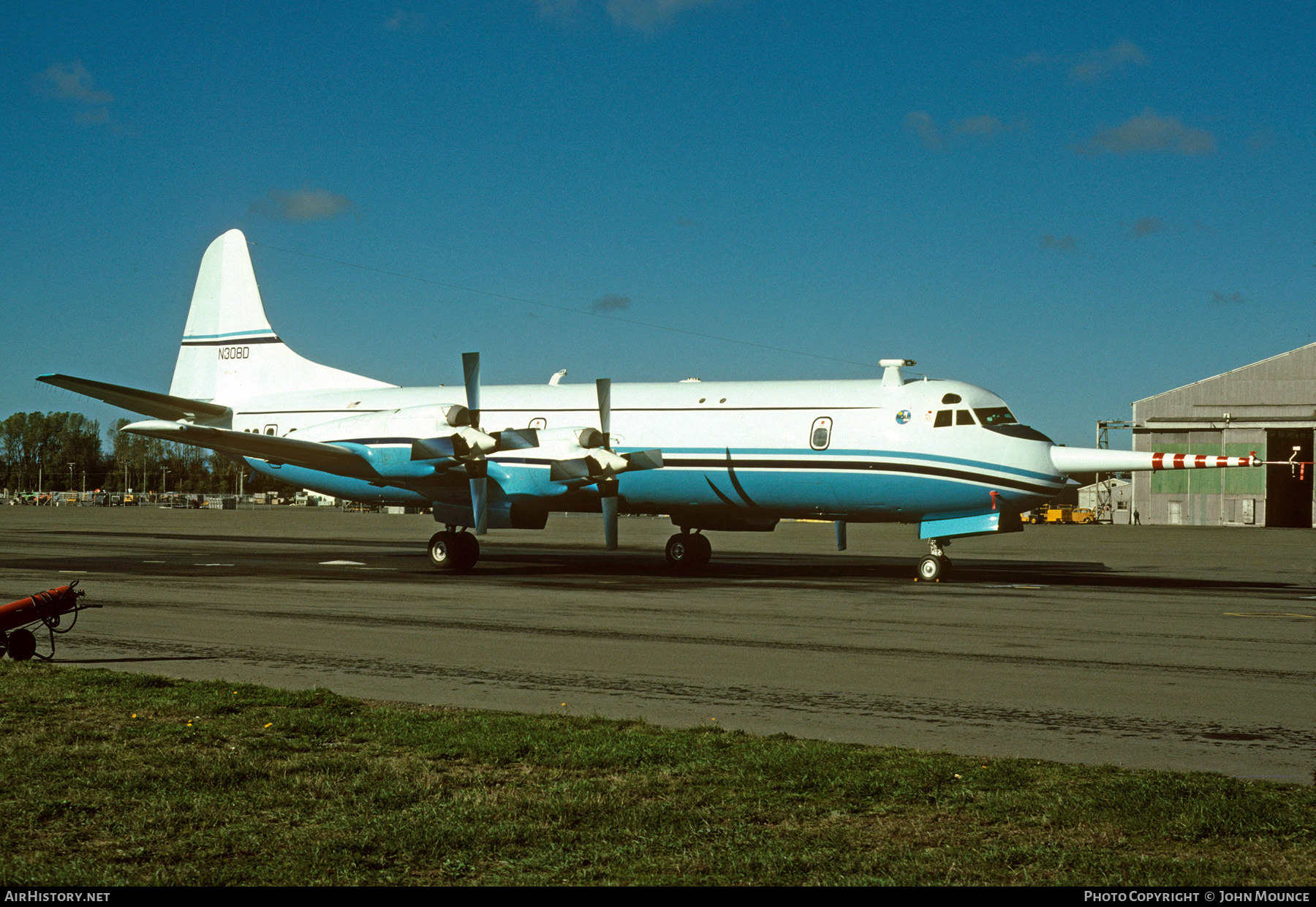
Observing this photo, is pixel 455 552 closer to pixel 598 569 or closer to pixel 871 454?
pixel 598 569

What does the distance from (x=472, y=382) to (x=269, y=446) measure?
5.27 m

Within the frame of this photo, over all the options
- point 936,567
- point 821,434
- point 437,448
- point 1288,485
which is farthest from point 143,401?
point 1288,485

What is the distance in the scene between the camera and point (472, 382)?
27.4 metres

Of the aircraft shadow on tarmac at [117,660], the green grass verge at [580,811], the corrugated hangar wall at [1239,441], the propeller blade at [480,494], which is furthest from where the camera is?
the corrugated hangar wall at [1239,441]

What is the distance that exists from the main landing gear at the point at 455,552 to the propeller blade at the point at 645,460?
458cm

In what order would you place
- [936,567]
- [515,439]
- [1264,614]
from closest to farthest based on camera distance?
[1264,614], [936,567], [515,439]

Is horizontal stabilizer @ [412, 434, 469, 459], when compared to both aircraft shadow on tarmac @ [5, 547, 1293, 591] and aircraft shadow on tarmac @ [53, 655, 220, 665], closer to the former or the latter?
aircraft shadow on tarmac @ [5, 547, 1293, 591]

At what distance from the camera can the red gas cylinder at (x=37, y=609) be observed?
12.1 m

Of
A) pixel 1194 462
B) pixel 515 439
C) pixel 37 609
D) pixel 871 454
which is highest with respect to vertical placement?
pixel 515 439

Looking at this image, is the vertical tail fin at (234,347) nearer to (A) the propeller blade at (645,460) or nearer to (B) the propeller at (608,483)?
(B) the propeller at (608,483)

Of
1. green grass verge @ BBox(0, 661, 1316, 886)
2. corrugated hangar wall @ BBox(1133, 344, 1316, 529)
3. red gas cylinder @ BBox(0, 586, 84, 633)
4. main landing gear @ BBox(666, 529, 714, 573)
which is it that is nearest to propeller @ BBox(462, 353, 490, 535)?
main landing gear @ BBox(666, 529, 714, 573)

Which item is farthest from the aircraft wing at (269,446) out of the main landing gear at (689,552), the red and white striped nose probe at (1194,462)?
the red and white striped nose probe at (1194,462)

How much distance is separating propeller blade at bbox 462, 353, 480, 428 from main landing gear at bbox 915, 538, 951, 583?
1129 cm

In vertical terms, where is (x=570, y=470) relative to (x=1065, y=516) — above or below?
above
